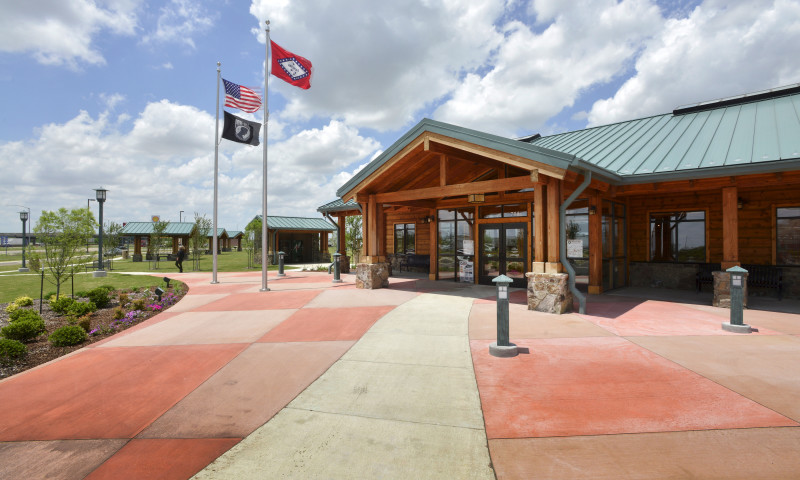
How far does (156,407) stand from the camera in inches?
163

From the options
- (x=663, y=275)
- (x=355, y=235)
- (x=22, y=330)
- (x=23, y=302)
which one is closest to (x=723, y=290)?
(x=663, y=275)

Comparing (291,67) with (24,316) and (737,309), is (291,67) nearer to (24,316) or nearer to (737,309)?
(24,316)

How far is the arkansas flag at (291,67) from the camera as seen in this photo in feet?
41.9

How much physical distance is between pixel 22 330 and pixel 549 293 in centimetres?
1034

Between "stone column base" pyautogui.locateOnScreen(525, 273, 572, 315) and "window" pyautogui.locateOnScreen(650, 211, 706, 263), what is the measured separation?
644 centimetres

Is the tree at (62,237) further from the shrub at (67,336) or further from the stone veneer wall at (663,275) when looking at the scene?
the stone veneer wall at (663,275)

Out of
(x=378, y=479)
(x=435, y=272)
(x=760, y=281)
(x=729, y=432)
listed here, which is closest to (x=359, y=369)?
(x=378, y=479)

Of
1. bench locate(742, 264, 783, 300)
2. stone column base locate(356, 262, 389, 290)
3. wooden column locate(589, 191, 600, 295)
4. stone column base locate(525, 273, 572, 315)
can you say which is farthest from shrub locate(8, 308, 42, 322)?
bench locate(742, 264, 783, 300)

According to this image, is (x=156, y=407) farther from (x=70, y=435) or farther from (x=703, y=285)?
(x=703, y=285)

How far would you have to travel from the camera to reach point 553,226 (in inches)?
340

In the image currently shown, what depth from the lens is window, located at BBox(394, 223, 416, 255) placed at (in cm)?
1884

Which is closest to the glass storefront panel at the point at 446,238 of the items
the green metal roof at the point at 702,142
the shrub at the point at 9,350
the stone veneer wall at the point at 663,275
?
the green metal roof at the point at 702,142

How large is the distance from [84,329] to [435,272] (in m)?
10.9

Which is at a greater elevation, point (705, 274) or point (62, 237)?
point (62, 237)
